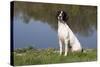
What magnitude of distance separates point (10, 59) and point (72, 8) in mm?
946

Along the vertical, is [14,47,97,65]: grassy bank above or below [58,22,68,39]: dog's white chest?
below

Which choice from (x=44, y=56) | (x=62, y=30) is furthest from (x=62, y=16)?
(x=44, y=56)

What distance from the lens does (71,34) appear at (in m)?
2.56

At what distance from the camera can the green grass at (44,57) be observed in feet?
7.56

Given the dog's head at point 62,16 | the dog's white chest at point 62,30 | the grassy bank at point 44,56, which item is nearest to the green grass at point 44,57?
the grassy bank at point 44,56

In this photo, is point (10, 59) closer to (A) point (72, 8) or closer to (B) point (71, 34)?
(B) point (71, 34)

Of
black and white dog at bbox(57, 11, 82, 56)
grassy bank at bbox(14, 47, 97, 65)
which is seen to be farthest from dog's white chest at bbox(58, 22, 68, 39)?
grassy bank at bbox(14, 47, 97, 65)

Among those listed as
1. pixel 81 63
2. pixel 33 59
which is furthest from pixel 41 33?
pixel 81 63

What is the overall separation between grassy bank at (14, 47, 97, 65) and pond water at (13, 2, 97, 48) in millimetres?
57

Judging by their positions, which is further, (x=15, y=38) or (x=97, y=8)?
(x=97, y=8)

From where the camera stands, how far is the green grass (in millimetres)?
2305

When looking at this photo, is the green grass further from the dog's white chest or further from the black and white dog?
the dog's white chest

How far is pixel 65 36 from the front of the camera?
253cm

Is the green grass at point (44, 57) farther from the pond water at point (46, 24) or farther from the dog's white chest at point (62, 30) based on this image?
the dog's white chest at point (62, 30)
